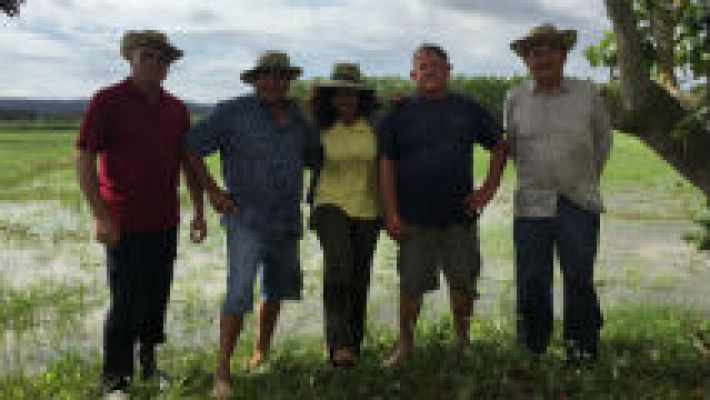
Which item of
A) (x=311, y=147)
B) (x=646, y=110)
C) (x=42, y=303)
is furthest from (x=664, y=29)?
(x=42, y=303)

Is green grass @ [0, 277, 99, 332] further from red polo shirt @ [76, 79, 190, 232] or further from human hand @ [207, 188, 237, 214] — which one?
human hand @ [207, 188, 237, 214]

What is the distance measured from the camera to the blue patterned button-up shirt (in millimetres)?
7418

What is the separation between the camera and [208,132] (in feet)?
24.3

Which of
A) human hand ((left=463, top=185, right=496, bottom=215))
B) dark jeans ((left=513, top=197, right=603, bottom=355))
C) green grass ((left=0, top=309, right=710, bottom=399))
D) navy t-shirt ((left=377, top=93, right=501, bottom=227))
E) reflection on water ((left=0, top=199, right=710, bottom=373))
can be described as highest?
navy t-shirt ((left=377, top=93, right=501, bottom=227))

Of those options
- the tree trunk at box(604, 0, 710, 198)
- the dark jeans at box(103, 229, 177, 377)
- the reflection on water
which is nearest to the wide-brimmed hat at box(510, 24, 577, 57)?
the tree trunk at box(604, 0, 710, 198)

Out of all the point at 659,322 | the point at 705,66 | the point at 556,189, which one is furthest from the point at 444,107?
the point at 659,322

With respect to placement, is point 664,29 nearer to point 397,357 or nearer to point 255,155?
point 397,357

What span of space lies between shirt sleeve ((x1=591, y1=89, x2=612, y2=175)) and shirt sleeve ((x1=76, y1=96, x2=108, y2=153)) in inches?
123

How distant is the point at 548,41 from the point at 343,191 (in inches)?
64.4

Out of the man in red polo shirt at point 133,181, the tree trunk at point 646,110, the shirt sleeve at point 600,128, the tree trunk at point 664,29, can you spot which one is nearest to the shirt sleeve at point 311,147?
the man in red polo shirt at point 133,181

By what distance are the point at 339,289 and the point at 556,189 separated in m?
1.59

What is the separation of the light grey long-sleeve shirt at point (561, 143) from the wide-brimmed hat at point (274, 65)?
1535 mm

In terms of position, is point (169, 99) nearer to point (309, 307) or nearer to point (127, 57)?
point (127, 57)

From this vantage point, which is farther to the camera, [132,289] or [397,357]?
[397,357]
